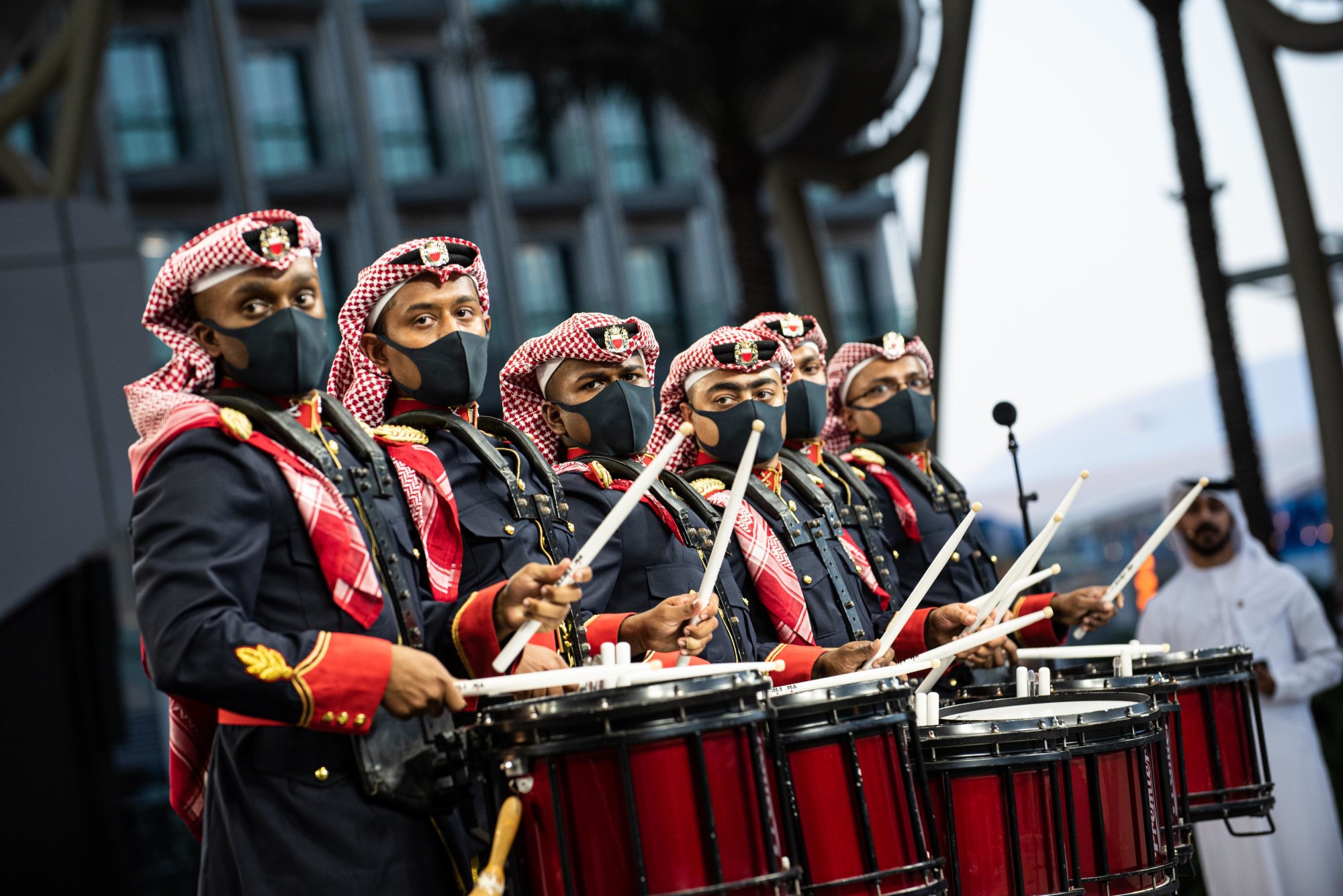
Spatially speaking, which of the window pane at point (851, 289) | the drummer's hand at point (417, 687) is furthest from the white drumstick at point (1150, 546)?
the window pane at point (851, 289)

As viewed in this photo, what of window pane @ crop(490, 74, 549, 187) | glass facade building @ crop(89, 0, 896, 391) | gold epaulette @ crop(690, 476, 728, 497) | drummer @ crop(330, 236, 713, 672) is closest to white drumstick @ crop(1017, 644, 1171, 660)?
gold epaulette @ crop(690, 476, 728, 497)

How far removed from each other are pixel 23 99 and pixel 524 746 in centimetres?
1138

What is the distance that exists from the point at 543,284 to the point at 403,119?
2.99m

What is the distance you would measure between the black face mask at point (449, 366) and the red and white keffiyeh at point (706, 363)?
75cm

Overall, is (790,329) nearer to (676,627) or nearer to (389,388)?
(389,388)

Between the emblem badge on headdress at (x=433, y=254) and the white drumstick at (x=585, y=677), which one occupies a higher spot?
the emblem badge on headdress at (x=433, y=254)

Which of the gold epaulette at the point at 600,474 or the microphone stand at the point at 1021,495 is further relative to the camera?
the microphone stand at the point at 1021,495

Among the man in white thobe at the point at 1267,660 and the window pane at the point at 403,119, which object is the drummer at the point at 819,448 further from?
the window pane at the point at 403,119

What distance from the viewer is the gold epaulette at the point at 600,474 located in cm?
372

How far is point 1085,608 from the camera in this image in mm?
4508

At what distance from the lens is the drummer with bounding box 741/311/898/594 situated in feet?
15.2

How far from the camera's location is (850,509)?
4695 mm

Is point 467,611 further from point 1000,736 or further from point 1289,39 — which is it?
point 1289,39

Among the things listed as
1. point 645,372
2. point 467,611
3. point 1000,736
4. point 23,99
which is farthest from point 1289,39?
point 23,99
